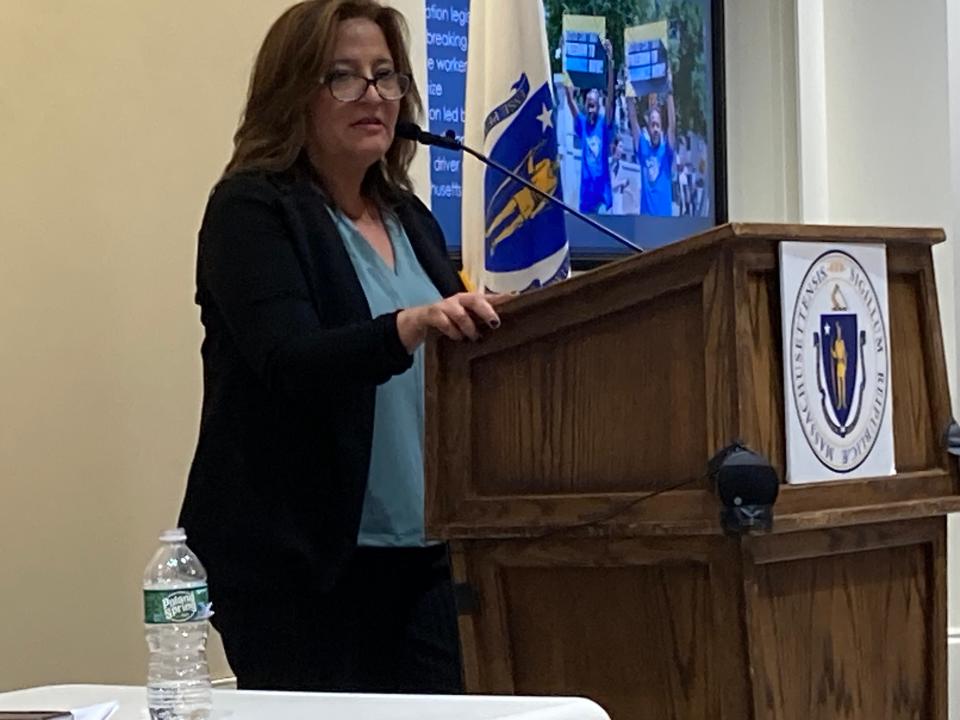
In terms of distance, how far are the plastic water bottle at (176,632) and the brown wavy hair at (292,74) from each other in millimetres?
821

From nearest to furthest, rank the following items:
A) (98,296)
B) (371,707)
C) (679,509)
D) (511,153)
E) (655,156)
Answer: (371,707) < (679,509) < (511,153) < (98,296) < (655,156)

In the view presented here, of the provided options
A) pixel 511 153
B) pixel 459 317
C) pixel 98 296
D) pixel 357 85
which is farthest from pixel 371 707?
pixel 98 296

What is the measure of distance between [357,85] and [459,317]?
0.53 meters

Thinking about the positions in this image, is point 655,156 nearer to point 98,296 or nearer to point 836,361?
point 98,296

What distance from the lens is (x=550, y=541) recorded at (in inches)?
63.8

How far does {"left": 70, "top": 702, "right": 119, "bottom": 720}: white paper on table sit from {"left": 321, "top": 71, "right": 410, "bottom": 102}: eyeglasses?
100cm

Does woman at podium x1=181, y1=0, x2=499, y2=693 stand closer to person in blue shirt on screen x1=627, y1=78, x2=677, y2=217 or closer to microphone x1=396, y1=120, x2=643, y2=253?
microphone x1=396, y1=120, x2=643, y2=253

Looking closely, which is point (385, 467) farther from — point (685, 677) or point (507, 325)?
point (685, 677)

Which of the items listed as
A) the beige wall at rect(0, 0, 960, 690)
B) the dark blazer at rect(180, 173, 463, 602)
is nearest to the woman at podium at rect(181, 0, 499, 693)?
the dark blazer at rect(180, 173, 463, 602)

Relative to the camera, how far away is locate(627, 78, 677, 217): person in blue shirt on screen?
4.13 m

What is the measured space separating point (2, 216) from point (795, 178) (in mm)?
2310

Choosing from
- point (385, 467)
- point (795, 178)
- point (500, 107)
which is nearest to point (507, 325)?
point (385, 467)

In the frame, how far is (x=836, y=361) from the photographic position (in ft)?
5.12

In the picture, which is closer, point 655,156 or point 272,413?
point 272,413
